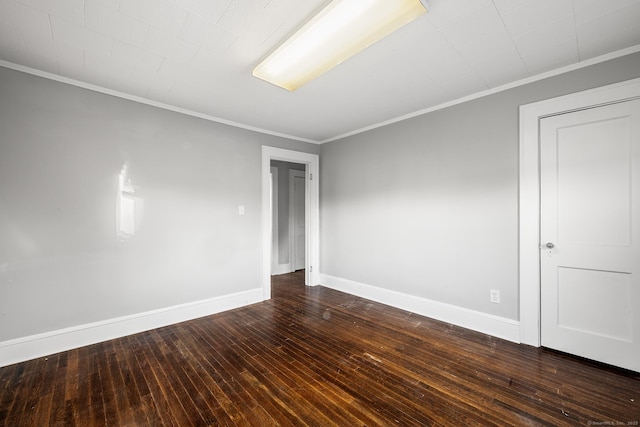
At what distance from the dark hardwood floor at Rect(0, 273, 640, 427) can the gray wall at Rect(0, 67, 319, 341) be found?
489 mm

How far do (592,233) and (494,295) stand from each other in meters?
0.98


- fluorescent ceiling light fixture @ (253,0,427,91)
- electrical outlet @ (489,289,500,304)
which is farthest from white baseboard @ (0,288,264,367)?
electrical outlet @ (489,289,500,304)

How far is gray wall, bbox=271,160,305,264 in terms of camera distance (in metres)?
5.61

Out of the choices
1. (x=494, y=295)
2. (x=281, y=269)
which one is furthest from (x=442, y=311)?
(x=281, y=269)

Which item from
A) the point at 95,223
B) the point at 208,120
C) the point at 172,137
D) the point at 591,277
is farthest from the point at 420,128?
the point at 95,223

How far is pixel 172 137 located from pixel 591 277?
4406mm

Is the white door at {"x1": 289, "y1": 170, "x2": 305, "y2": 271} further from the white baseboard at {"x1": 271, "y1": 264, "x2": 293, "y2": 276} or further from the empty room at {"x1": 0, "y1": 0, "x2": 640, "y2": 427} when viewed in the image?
the empty room at {"x1": 0, "y1": 0, "x2": 640, "y2": 427}

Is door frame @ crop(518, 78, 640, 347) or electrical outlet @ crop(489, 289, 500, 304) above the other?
door frame @ crop(518, 78, 640, 347)

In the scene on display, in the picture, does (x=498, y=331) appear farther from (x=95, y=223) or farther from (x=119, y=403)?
(x=95, y=223)

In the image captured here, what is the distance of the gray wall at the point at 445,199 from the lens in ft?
8.47

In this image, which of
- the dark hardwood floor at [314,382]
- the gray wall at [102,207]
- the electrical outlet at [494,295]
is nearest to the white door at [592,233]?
the dark hardwood floor at [314,382]

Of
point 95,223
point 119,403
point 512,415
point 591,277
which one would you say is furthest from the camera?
point 95,223

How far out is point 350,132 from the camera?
411cm

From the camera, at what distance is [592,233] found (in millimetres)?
2205
